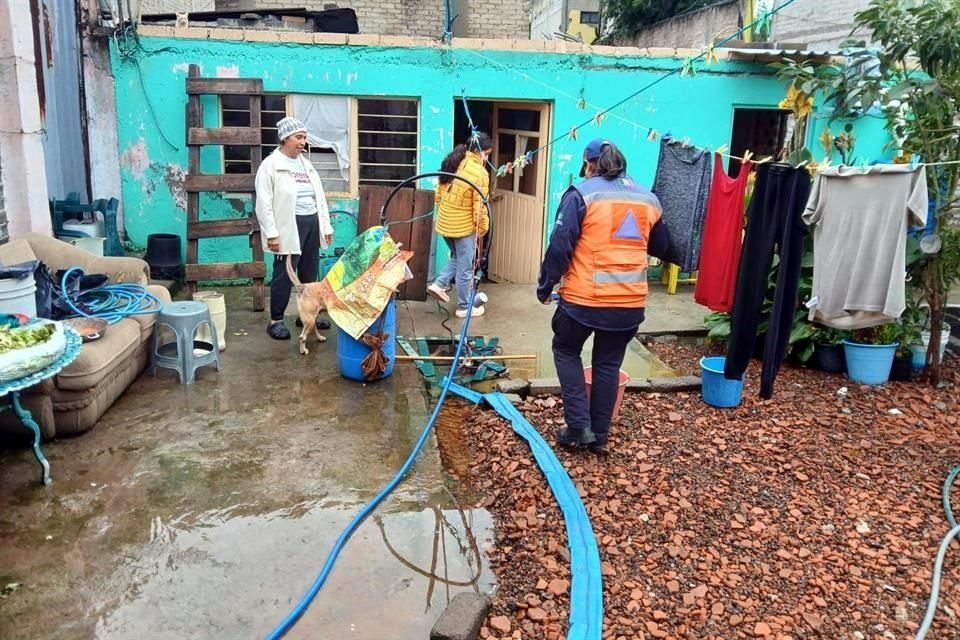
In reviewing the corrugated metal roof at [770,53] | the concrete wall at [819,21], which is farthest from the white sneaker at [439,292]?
the concrete wall at [819,21]

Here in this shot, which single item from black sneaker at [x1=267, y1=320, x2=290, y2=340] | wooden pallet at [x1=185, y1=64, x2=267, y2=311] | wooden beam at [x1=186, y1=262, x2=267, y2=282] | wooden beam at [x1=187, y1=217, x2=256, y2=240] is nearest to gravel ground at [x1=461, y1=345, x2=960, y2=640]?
black sneaker at [x1=267, y1=320, x2=290, y2=340]

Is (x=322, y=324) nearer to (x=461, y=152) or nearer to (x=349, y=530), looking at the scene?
(x=461, y=152)

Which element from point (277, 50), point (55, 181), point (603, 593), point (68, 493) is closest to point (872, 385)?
point (603, 593)

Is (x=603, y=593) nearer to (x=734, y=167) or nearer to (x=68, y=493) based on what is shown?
(x=68, y=493)

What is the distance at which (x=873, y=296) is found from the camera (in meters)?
4.97

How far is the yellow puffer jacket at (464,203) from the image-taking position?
712 centimetres

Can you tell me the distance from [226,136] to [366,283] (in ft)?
10.1

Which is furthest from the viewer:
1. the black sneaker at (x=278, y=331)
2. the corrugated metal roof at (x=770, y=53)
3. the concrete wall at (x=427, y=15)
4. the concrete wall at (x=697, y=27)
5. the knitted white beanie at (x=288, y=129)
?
the concrete wall at (x=427, y=15)

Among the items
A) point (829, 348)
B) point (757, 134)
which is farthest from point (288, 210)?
point (757, 134)

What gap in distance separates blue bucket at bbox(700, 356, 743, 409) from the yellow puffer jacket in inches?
100

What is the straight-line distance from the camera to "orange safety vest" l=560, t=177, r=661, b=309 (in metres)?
4.26

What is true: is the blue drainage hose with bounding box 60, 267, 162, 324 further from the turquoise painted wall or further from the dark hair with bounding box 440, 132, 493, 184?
the dark hair with bounding box 440, 132, 493, 184

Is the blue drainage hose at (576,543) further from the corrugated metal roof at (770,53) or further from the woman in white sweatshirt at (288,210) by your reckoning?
the corrugated metal roof at (770,53)

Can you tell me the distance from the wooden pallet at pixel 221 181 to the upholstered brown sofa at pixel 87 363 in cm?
146
